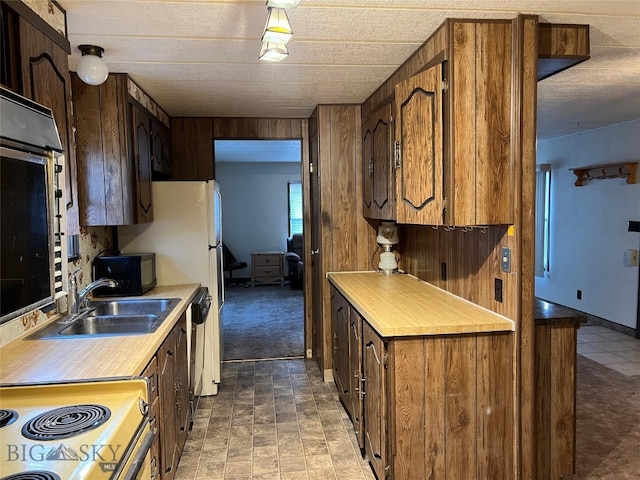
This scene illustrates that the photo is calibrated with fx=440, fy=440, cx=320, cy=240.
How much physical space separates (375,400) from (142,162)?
82.1 inches

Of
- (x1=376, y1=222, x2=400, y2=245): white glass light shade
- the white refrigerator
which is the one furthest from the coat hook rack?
the white refrigerator

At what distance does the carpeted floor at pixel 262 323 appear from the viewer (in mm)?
4527

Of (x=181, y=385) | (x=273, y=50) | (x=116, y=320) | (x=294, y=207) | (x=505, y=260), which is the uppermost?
(x=273, y=50)

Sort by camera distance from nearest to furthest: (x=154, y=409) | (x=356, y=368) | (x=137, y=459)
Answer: (x=137, y=459), (x=154, y=409), (x=356, y=368)

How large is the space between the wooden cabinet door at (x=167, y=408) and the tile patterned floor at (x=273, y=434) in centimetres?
28

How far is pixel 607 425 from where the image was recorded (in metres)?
2.89

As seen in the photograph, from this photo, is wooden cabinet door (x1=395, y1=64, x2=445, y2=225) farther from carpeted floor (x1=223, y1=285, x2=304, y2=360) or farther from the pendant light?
carpeted floor (x1=223, y1=285, x2=304, y2=360)

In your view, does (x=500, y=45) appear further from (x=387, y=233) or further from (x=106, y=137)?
(x=106, y=137)

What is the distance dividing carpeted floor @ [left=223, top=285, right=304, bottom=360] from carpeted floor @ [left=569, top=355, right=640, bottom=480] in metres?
2.45

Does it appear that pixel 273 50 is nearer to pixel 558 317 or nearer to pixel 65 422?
pixel 65 422

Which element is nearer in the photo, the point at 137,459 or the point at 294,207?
the point at 137,459

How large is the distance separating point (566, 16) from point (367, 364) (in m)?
1.89

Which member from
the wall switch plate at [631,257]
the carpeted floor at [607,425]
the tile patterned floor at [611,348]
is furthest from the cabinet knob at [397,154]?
the wall switch plate at [631,257]

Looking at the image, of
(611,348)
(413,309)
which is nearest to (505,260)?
(413,309)
